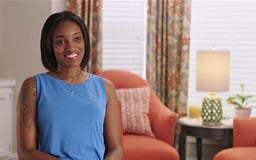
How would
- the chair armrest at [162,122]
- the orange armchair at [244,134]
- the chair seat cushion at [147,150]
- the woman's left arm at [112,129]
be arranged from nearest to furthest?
the woman's left arm at [112,129] → the chair seat cushion at [147,150] → the orange armchair at [244,134] → the chair armrest at [162,122]

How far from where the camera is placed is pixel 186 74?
419cm

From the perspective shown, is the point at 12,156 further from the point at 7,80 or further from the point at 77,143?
the point at 77,143

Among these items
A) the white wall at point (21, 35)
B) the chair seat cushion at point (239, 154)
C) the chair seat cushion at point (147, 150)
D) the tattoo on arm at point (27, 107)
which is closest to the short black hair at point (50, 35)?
the tattoo on arm at point (27, 107)

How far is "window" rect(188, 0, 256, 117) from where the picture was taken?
13.8 ft

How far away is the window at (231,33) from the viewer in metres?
4.20

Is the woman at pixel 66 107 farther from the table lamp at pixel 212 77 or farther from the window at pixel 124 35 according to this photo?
the window at pixel 124 35

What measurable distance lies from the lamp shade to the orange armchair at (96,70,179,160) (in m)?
0.42

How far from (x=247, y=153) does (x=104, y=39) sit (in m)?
2.02

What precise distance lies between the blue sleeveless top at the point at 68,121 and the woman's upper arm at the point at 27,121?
22 millimetres

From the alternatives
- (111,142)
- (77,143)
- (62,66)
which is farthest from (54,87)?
(111,142)

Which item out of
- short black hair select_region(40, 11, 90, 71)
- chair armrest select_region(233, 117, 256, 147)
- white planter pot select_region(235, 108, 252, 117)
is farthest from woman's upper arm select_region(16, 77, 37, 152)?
white planter pot select_region(235, 108, 252, 117)

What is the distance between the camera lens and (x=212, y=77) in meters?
3.65

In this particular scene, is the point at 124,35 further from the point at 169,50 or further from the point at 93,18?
the point at 169,50

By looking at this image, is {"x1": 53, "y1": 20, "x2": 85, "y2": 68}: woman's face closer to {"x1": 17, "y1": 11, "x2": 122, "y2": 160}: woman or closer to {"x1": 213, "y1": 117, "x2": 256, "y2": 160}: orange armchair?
{"x1": 17, "y1": 11, "x2": 122, "y2": 160}: woman
